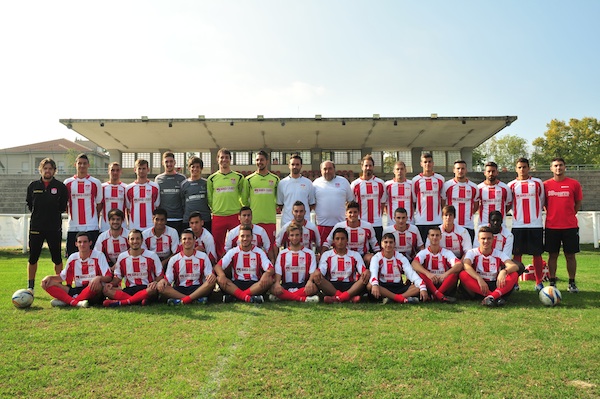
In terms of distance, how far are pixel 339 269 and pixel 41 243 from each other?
3976mm

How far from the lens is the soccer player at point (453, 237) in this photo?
5.55 meters

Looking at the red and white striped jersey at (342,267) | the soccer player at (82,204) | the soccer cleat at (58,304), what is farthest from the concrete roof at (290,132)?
the soccer cleat at (58,304)

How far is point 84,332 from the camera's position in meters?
3.83

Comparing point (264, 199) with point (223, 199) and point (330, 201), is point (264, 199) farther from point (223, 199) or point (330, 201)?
point (330, 201)

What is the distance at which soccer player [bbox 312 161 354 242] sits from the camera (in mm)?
6102

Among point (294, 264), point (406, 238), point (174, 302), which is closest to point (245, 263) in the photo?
point (294, 264)

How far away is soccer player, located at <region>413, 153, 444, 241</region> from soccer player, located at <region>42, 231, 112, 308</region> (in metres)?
4.13

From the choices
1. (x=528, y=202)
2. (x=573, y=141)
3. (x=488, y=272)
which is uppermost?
(x=573, y=141)

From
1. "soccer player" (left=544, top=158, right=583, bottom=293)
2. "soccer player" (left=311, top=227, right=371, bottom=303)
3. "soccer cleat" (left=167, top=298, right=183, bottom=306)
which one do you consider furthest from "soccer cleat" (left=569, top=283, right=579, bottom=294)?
"soccer cleat" (left=167, top=298, right=183, bottom=306)

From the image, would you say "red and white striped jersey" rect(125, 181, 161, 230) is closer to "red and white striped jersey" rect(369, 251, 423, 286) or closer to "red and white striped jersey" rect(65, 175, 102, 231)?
"red and white striped jersey" rect(65, 175, 102, 231)

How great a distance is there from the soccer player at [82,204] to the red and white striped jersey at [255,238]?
6.30 feet

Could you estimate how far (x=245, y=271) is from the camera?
17.6 feet

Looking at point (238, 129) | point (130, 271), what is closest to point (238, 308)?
point (130, 271)

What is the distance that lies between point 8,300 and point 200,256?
243cm
